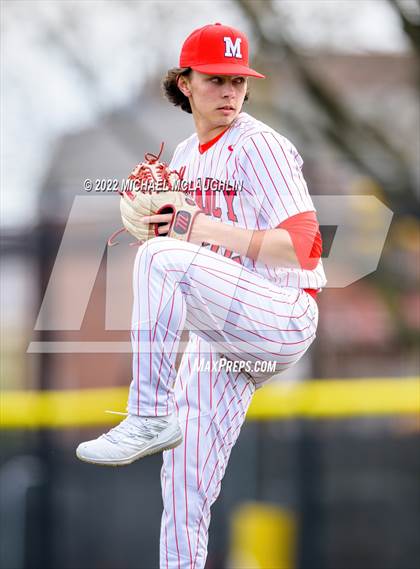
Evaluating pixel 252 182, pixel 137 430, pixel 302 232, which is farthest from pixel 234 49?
pixel 137 430

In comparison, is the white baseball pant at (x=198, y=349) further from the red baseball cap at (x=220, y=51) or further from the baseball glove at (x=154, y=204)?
the red baseball cap at (x=220, y=51)

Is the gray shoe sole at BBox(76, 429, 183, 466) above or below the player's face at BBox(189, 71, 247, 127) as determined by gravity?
below

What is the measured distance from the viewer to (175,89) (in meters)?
2.01

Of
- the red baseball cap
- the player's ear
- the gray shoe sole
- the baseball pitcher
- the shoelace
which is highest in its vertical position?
the red baseball cap

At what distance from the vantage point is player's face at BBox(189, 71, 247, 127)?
6.24 feet

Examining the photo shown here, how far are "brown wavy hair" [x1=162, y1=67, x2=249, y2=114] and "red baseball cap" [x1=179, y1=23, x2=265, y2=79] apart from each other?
6 cm

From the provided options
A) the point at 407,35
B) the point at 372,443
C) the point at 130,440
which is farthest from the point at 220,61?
the point at 372,443

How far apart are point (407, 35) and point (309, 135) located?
5.08 feet

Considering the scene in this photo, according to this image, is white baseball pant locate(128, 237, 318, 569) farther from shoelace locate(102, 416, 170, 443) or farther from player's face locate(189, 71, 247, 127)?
player's face locate(189, 71, 247, 127)

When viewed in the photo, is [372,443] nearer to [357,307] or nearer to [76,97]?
[357,307]

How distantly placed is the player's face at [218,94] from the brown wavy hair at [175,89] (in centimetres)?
3

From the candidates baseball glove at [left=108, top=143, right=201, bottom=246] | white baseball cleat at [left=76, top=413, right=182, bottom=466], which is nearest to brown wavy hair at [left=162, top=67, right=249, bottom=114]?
baseball glove at [left=108, top=143, right=201, bottom=246]

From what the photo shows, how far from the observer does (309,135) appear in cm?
500

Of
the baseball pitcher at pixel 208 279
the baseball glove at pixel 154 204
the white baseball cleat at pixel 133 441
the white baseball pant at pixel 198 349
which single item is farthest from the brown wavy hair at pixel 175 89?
the white baseball cleat at pixel 133 441
